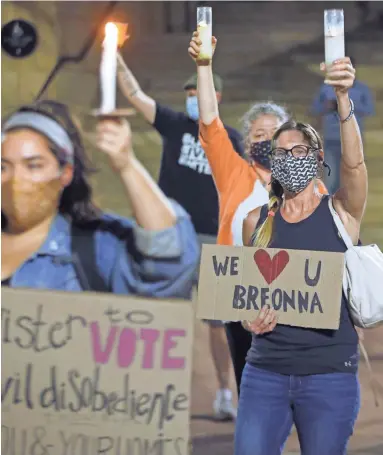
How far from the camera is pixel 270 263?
3.25m

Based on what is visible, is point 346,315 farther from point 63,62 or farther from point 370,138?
point 63,62

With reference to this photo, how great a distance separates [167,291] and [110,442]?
78cm

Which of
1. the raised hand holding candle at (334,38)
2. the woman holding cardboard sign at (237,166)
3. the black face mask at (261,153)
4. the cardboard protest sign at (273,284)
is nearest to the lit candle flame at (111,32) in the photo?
the woman holding cardboard sign at (237,166)

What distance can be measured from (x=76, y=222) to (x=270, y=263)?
4.11 feet

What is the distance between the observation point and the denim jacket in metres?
4.01

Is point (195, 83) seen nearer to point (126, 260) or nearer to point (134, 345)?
point (126, 260)

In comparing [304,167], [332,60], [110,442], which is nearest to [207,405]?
[110,442]

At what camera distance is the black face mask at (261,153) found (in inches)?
150

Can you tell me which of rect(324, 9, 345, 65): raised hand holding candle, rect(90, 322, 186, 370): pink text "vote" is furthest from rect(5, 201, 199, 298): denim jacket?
rect(324, 9, 345, 65): raised hand holding candle

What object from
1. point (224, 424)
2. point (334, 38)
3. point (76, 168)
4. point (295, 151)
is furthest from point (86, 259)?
point (334, 38)

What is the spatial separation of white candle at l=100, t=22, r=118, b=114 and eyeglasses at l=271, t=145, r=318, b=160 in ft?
3.65

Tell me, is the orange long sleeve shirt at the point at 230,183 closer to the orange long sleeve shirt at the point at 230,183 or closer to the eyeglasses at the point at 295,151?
the orange long sleeve shirt at the point at 230,183

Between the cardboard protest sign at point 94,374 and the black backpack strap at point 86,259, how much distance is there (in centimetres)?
8

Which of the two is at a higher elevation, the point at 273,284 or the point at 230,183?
the point at 230,183
